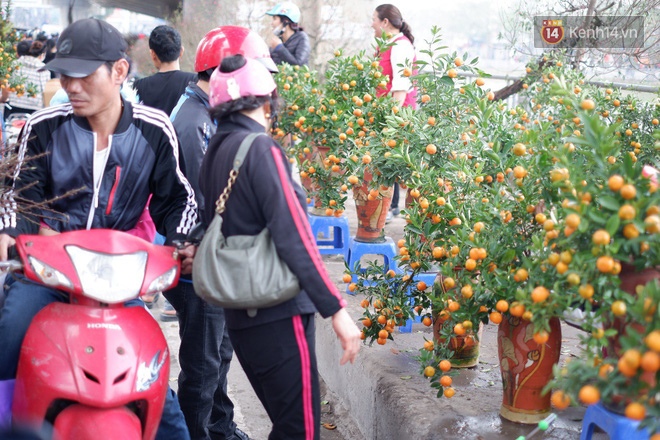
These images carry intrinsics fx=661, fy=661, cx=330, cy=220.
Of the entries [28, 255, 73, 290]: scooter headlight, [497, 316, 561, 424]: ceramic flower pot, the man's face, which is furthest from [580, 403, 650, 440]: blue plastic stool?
the man's face

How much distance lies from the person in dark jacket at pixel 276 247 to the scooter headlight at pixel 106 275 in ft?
1.13

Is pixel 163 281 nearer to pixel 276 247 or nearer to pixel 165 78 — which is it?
pixel 276 247

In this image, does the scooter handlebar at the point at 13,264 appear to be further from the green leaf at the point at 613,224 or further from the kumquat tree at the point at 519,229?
the green leaf at the point at 613,224

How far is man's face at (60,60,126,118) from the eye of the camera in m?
2.26

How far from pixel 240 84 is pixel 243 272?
2.07ft

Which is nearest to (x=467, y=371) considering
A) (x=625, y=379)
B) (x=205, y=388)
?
(x=205, y=388)

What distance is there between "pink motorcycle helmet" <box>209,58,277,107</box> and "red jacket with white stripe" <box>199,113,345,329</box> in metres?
0.08

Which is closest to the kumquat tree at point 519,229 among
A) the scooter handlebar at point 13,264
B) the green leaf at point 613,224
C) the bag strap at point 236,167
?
the green leaf at point 613,224

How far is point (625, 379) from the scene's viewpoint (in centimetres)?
151

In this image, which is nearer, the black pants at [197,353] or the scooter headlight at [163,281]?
the scooter headlight at [163,281]

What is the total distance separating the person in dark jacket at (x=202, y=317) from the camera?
112 inches

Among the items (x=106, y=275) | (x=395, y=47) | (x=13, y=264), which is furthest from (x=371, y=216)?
(x=13, y=264)

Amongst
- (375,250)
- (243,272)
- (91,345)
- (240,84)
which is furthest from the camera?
(375,250)

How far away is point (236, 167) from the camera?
2.10 m
